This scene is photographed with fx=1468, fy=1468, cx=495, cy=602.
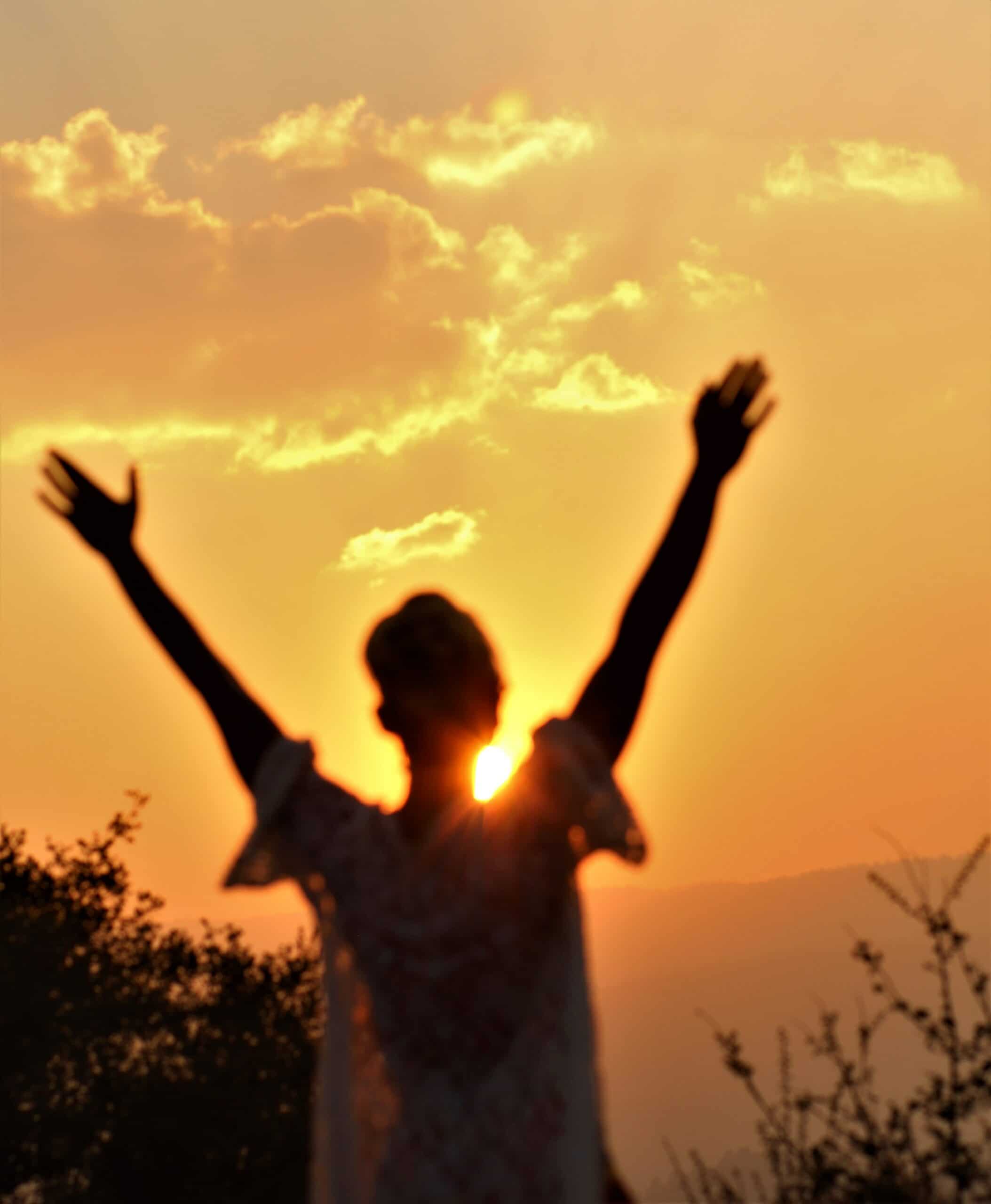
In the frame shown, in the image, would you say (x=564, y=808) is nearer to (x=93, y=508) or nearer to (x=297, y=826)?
(x=297, y=826)

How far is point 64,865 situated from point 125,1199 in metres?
6.50

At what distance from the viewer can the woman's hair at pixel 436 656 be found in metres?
2.99

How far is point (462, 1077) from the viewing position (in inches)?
112

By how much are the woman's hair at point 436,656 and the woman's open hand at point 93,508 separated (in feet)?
2.66

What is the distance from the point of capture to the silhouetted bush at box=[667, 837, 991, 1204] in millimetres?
7516

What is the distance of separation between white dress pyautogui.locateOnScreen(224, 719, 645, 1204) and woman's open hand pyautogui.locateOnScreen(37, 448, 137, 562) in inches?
31.1

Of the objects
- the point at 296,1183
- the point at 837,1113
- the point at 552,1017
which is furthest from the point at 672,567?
the point at 296,1183

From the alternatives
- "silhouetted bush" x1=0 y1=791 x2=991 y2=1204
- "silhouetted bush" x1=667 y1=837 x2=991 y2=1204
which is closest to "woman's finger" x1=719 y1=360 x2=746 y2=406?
"silhouetted bush" x1=667 y1=837 x2=991 y2=1204

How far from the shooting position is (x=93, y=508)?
11.6ft

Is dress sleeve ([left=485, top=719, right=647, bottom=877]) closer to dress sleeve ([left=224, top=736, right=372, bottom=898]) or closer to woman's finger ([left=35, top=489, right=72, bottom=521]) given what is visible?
dress sleeve ([left=224, top=736, right=372, bottom=898])

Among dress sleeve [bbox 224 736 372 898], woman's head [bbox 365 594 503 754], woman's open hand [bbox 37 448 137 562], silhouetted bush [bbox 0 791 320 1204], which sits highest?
silhouetted bush [bbox 0 791 320 1204]

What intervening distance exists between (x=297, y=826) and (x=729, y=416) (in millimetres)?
1251

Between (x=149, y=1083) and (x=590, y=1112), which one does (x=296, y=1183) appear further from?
(x=590, y=1112)

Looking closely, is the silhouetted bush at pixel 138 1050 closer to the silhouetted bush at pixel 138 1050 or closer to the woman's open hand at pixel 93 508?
the silhouetted bush at pixel 138 1050
